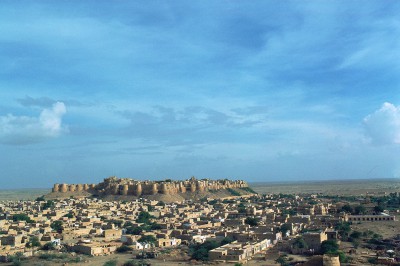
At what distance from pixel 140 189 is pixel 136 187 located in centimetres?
78

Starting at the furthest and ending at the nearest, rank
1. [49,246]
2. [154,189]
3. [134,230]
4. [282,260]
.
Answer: [154,189], [134,230], [49,246], [282,260]

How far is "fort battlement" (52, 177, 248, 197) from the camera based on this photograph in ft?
273

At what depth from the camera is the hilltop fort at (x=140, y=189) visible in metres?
83.1

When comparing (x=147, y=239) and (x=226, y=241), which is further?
(x=147, y=239)

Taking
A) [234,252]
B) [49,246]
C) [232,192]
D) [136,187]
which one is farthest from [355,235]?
[232,192]

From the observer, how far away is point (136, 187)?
83.3m

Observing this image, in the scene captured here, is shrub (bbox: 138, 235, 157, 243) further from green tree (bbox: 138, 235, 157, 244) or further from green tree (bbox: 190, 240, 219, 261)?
green tree (bbox: 190, 240, 219, 261)

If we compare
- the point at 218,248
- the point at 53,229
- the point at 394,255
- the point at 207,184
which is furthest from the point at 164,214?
the point at 207,184

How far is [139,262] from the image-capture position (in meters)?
27.6

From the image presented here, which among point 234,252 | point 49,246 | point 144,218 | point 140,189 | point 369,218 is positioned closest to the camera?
point 234,252

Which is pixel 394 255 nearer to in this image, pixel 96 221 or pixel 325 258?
pixel 325 258

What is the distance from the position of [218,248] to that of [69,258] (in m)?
8.77

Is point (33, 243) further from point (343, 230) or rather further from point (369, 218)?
point (369, 218)

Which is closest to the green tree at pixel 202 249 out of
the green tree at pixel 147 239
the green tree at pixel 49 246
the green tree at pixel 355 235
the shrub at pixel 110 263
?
the green tree at pixel 147 239
